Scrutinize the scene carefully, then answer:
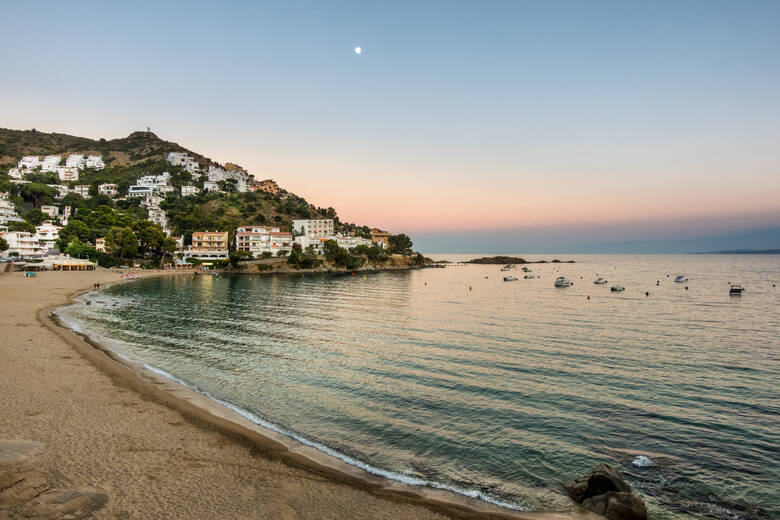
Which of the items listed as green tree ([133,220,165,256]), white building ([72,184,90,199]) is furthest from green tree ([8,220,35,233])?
white building ([72,184,90,199])

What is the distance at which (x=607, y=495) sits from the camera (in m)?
10.2

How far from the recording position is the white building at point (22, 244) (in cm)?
10338

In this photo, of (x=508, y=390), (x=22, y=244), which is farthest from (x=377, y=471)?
(x=22, y=244)

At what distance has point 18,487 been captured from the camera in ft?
30.2

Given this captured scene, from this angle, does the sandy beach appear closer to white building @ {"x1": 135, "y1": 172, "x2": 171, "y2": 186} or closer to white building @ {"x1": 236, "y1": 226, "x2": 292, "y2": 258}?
white building @ {"x1": 236, "y1": 226, "x2": 292, "y2": 258}

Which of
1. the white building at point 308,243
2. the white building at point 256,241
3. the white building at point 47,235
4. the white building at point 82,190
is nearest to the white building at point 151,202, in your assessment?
the white building at point 82,190

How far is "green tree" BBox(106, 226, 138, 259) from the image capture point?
109750 mm

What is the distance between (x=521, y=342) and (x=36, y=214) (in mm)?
162520

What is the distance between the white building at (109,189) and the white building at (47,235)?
63460 mm

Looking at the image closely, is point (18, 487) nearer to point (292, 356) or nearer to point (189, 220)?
point (292, 356)

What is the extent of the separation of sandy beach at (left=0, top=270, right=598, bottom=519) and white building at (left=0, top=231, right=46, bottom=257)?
11798 centimetres

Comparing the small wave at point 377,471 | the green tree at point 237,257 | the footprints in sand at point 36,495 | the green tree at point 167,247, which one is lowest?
the small wave at point 377,471

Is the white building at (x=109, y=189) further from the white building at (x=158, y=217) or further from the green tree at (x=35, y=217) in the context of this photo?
the green tree at (x=35, y=217)

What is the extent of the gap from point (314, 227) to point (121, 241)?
240ft
